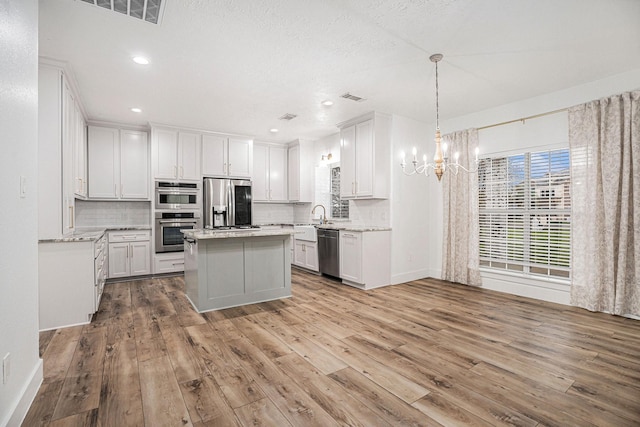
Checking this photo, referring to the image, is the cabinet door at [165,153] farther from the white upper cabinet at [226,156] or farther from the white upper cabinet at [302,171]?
the white upper cabinet at [302,171]

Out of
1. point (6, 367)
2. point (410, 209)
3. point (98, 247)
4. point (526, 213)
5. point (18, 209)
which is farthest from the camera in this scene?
point (410, 209)

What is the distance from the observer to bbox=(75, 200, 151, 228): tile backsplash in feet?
17.7

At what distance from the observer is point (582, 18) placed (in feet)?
8.13

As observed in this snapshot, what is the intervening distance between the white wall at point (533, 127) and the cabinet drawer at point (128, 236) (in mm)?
4356

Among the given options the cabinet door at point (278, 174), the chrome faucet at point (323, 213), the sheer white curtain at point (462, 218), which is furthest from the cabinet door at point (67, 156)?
the sheer white curtain at point (462, 218)

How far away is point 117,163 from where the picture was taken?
5430 millimetres

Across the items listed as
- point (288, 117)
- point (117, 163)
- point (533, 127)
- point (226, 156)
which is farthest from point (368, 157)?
point (117, 163)

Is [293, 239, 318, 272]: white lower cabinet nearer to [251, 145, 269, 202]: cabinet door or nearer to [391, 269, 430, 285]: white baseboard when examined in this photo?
[251, 145, 269, 202]: cabinet door

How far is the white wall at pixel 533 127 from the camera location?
12.0 feet

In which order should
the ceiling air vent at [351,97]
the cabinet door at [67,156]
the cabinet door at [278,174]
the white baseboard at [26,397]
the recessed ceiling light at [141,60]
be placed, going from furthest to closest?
the cabinet door at [278,174], the ceiling air vent at [351,97], the cabinet door at [67,156], the recessed ceiling light at [141,60], the white baseboard at [26,397]

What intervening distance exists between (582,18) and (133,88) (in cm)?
471

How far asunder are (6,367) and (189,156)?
15.3ft

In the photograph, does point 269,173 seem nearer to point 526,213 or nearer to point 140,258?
point 140,258

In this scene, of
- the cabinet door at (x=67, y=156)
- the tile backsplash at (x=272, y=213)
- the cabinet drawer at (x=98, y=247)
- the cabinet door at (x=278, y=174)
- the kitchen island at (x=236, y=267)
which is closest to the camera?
the cabinet door at (x=67, y=156)
